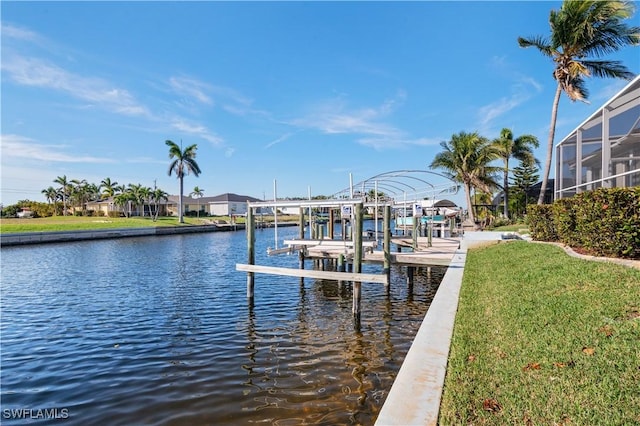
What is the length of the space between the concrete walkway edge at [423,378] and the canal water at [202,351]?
118 cm

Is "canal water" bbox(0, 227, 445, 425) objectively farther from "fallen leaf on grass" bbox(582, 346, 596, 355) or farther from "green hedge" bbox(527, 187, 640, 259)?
"green hedge" bbox(527, 187, 640, 259)

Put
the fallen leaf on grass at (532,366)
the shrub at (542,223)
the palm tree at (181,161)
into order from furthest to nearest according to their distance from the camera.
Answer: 1. the palm tree at (181,161)
2. the shrub at (542,223)
3. the fallen leaf on grass at (532,366)

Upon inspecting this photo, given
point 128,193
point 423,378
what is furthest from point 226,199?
point 423,378

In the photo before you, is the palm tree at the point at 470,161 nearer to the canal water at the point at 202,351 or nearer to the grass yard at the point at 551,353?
the canal water at the point at 202,351

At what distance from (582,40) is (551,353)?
957 inches

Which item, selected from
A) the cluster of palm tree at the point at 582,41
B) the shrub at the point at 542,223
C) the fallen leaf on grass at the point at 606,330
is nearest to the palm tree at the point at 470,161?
the cluster of palm tree at the point at 582,41

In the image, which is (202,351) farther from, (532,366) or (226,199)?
(226,199)

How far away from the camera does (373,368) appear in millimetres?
7078

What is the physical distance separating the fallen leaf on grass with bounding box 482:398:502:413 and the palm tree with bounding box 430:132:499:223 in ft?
111

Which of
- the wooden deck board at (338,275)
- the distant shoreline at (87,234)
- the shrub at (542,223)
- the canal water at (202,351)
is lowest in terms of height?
the canal water at (202,351)

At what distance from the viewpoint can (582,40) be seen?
70.7 ft

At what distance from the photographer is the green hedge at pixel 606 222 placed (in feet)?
27.5

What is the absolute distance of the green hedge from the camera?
837 cm

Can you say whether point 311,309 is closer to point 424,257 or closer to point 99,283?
point 424,257
